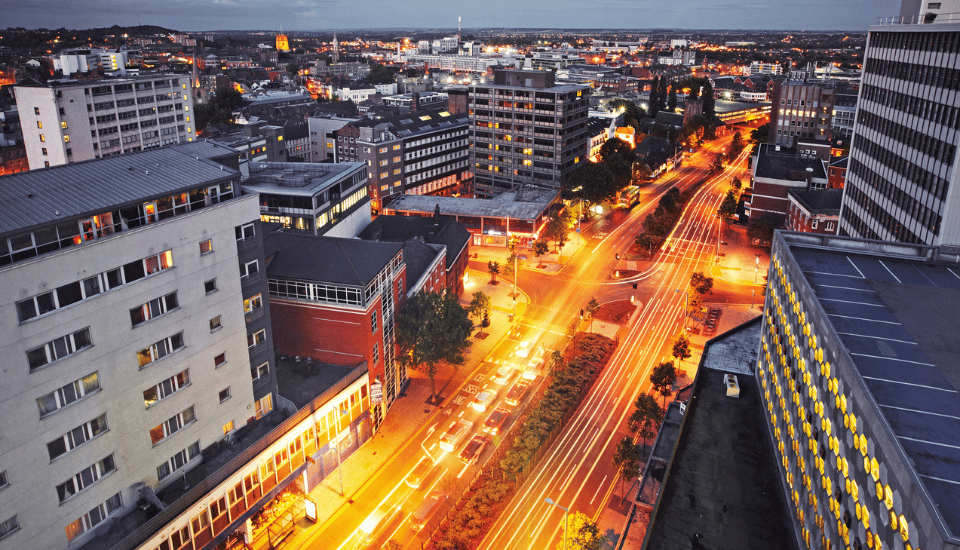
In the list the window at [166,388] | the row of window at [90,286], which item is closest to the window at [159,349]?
the window at [166,388]

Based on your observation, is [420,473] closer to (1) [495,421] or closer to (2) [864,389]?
(1) [495,421]

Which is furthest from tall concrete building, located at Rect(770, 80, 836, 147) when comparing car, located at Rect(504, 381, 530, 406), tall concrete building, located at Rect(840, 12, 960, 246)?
car, located at Rect(504, 381, 530, 406)

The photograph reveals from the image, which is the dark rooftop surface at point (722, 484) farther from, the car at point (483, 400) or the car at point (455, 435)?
the car at point (483, 400)

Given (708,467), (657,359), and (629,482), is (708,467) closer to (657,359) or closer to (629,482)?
(629,482)

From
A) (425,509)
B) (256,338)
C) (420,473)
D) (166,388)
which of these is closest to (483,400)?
(420,473)

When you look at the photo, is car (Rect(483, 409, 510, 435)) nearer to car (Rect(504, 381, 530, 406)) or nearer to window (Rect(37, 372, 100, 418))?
car (Rect(504, 381, 530, 406))

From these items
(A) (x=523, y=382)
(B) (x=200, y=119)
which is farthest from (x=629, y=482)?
(B) (x=200, y=119)
